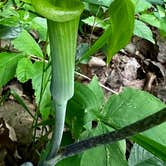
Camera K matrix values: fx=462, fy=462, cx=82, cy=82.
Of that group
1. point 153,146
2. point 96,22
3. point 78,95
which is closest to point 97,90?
point 78,95

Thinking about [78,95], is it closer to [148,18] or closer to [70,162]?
[70,162]

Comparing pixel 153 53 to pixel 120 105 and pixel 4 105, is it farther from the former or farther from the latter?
pixel 120 105

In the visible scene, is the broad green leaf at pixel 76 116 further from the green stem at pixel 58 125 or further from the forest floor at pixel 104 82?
the forest floor at pixel 104 82

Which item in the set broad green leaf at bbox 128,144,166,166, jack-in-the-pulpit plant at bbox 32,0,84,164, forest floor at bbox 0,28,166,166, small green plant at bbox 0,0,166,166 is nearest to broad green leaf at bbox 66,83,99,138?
small green plant at bbox 0,0,166,166

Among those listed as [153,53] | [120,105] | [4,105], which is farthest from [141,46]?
[120,105]

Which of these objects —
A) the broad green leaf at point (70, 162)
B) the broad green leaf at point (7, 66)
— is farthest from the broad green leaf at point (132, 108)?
the broad green leaf at point (7, 66)
